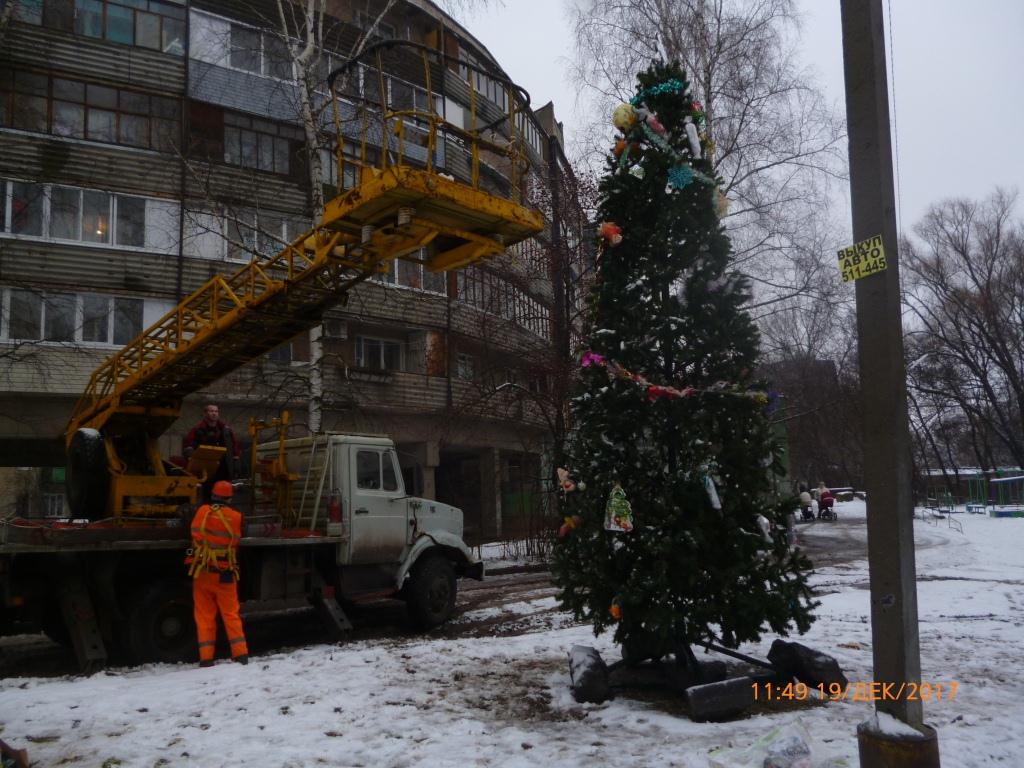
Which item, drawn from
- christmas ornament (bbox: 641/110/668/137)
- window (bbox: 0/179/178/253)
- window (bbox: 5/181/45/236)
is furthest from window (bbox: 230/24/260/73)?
christmas ornament (bbox: 641/110/668/137)

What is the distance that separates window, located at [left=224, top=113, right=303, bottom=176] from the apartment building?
0.05 m

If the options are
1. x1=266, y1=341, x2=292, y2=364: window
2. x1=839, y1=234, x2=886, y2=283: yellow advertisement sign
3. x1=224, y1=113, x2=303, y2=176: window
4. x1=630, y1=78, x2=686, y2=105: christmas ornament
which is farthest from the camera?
x1=266, y1=341, x2=292, y2=364: window

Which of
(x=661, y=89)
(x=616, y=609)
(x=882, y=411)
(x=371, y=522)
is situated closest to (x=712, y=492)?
(x=616, y=609)

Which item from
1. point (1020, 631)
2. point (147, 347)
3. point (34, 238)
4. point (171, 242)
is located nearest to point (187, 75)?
point (171, 242)

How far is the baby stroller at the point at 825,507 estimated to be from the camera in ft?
119

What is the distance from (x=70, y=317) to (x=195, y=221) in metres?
4.50

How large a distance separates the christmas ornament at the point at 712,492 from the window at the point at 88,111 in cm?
1826

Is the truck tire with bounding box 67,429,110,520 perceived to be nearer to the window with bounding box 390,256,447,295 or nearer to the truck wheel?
the truck wheel

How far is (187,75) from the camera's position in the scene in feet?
72.3

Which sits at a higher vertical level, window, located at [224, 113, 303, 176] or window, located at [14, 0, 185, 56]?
window, located at [14, 0, 185, 56]

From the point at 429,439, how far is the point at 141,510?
1633cm

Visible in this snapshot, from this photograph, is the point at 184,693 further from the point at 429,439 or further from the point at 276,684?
the point at 429,439

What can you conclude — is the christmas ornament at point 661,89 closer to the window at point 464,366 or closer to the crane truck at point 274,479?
the crane truck at point 274,479

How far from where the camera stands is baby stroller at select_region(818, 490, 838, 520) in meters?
36.4
